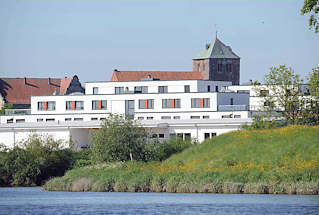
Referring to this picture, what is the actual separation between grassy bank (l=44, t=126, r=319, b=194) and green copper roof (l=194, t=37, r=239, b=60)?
8945 centimetres

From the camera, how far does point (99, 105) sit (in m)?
104

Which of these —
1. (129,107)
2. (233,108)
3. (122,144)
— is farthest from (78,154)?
(129,107)

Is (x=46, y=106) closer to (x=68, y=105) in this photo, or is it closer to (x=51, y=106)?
(x=51, y=106)

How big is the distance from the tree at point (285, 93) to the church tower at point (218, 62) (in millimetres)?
71663


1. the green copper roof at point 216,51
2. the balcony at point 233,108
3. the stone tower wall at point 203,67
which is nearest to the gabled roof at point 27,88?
the stone tower wall at point 203,67

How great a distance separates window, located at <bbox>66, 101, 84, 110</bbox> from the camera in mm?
105562

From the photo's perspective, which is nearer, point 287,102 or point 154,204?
point 154,204

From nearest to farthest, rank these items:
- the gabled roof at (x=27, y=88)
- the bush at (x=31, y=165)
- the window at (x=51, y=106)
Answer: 1. the bush at (x=31, y=165)
2. the window at (x=51, y=106)
3. the gabled roof at (x=27, y=88)

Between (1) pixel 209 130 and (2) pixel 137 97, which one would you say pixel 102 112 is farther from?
(1) pixel 209 130

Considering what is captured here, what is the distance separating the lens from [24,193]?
53219mm

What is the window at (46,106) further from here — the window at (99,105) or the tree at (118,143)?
the tree at (118,143)

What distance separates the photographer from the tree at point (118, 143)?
63.5 meters

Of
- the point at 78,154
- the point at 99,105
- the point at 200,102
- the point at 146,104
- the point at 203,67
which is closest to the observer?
the point at 78,154

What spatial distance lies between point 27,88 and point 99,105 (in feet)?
168
